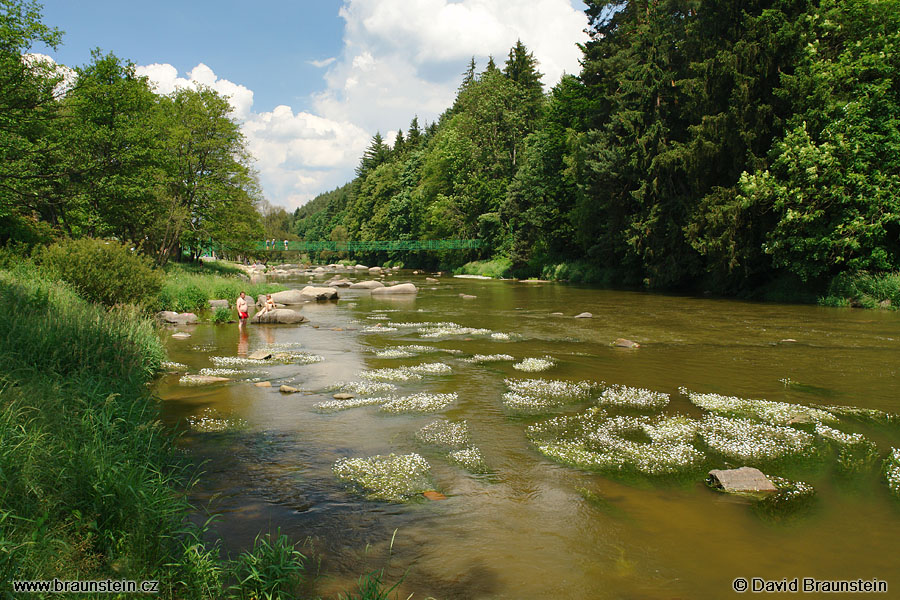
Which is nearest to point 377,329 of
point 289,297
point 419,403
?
point 419,403

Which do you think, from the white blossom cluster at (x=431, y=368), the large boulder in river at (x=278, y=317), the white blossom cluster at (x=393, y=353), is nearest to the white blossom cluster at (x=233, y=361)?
the white blossom cluster at (x=393, y=353)

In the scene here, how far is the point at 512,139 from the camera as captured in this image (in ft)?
198

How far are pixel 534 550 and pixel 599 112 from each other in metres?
41.4

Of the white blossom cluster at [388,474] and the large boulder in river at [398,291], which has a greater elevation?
the large boulder in river at [398,291]

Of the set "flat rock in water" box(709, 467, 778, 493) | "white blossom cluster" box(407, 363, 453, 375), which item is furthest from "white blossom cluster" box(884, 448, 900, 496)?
"white blossom cluster" box(407, 363, 453, 375)

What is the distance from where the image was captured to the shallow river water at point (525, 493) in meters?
4.52

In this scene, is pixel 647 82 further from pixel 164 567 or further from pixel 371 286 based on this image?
pixel 164 567

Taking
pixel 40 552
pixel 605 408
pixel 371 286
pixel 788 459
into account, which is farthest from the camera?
pixel 371 286

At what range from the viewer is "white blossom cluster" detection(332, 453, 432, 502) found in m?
Result: 5.99

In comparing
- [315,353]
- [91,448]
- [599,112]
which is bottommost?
[315,353]

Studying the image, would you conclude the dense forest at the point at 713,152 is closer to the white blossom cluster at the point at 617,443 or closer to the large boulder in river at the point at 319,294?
the large boulder in river at the point at 319,294

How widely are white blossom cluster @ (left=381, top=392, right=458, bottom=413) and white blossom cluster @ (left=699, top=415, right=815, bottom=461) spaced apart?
14.1 ft

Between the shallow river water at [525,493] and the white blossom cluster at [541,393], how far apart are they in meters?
0.30

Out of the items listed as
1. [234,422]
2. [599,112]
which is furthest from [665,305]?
[234,422]
